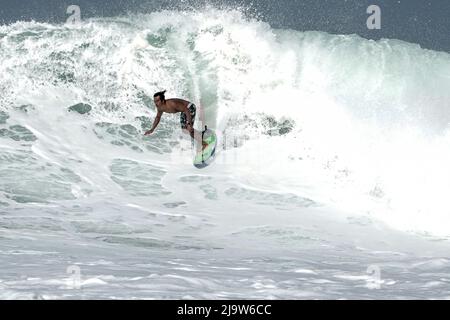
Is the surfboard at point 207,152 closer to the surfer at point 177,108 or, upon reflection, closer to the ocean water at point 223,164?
the ocean water at point 223,164

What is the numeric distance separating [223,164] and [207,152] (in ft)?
3.63

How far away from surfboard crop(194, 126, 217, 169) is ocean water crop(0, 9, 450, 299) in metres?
0.20

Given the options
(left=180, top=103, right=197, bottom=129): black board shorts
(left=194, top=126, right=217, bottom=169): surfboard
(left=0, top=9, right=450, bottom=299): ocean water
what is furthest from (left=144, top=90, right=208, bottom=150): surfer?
(left=0, top=9, right=450, bottom=299): ocean water

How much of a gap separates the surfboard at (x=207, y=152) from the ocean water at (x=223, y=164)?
0.20m

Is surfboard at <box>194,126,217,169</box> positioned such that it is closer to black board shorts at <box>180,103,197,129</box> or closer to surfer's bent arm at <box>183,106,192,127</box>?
black board shorts at <box>180,103,197,129</box>

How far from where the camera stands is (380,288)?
17.8 ft

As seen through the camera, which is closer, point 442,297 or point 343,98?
point 442,297

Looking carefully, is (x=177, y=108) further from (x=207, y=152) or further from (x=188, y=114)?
(x=207, y=152)

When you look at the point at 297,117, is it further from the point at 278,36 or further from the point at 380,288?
the point at 380,288

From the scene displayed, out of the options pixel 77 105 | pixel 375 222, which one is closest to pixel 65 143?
pixel 77 105

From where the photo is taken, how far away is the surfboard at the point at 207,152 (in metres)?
11.0

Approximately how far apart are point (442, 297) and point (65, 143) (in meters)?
8.83

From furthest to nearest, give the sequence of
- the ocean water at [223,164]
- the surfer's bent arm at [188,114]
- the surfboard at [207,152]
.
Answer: the surfboard at [207,152] < the surfer's bent arm at [188,114] < the ocean water at [223,164]

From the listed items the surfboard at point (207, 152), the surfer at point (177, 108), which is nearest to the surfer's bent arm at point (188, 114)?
the surfer at point (177, 108)
